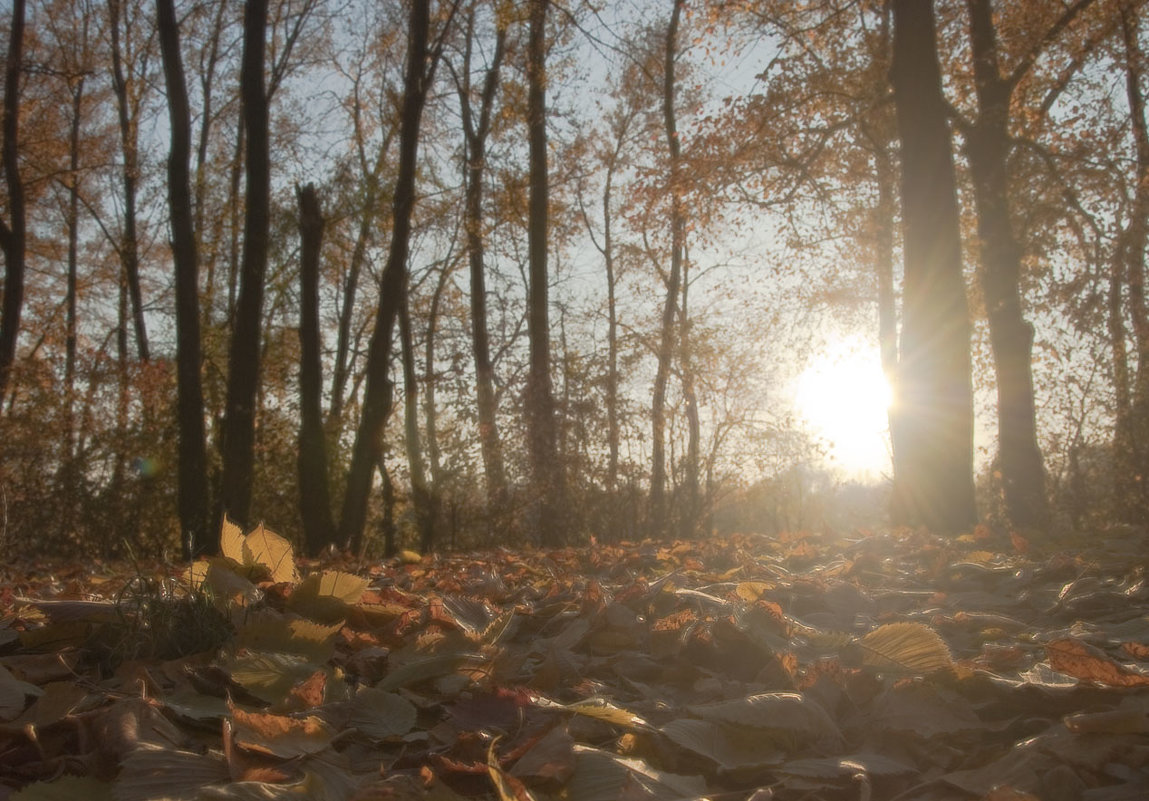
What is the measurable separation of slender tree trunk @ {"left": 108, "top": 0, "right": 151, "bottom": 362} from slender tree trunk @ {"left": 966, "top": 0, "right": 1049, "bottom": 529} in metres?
15.9

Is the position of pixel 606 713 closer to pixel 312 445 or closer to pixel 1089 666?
pixel 1089 666

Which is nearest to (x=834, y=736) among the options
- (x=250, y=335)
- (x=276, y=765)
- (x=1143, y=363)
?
(x=276, y=765)

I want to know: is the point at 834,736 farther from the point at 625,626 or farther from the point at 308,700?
the point at 308,700

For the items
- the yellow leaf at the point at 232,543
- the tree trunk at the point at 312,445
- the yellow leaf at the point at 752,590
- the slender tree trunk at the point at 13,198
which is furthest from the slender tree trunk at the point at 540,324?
the slender tree trunk at the point at 13,198

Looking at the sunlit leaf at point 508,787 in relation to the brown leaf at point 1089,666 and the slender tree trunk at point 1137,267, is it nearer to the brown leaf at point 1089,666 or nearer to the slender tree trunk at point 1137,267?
the brown leaf at point 1089,666

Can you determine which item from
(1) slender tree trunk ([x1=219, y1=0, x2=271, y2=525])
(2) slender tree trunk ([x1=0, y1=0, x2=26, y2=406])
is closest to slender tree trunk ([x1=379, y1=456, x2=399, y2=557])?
(1) slender tree trunk ([x1=219, y1=0, x2=271, y2=525])

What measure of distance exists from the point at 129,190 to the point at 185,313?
1162 centimetres

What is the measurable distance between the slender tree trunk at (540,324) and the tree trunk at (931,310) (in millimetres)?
3810

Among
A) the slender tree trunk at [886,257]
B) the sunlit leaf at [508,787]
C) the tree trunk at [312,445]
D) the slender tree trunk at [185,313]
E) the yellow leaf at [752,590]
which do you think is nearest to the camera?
the sunlit leaf at [508,787]

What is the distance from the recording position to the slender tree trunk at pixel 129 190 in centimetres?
1819

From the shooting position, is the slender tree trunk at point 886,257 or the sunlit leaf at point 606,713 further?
the slender tree trunk at point 886,257

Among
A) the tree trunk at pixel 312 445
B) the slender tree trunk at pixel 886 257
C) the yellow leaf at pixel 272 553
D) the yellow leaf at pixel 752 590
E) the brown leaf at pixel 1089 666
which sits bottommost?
the brown leaf at pixel 1089 666

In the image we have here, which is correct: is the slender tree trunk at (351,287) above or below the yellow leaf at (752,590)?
above

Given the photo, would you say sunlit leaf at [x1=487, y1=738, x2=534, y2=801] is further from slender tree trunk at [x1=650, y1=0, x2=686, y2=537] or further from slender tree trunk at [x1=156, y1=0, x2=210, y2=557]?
slender tree trunk at [x1=650, y1=0, x2=686, y2=537]
